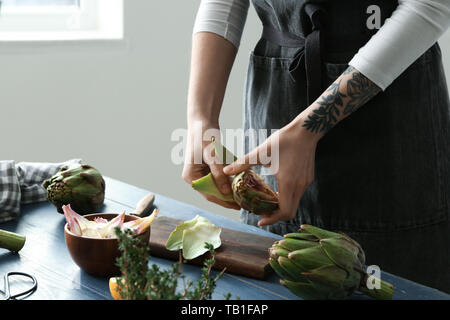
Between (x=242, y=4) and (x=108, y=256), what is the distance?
2.58ft

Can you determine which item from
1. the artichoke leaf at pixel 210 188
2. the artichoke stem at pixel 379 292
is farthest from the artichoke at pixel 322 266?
the artichoke leaf at pixel 210 188

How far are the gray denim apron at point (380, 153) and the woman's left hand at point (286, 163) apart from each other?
171mm

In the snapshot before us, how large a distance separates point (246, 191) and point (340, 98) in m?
0.27

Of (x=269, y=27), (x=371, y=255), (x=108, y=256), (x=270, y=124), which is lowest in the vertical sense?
(x=371, y=255)

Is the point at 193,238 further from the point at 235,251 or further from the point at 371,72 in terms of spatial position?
the point at 371,72

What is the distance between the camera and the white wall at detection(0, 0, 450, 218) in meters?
2.43

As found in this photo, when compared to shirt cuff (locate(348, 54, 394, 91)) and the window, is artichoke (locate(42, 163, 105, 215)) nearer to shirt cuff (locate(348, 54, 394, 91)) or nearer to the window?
shirt cuff (locate(348, 54, 394, 91))

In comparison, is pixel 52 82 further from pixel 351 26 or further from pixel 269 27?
pixel 351 26

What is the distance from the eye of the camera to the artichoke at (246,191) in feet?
3.69

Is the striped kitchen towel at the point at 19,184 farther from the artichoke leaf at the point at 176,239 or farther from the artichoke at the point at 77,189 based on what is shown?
the artichoke leaf at the point at 176,239

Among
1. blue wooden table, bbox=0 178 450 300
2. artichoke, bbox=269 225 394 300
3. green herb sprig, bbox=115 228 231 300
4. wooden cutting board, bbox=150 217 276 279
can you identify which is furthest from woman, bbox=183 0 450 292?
green herb sprig, bbox=115 228 231 300

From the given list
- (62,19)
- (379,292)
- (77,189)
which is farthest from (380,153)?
(62,19)
